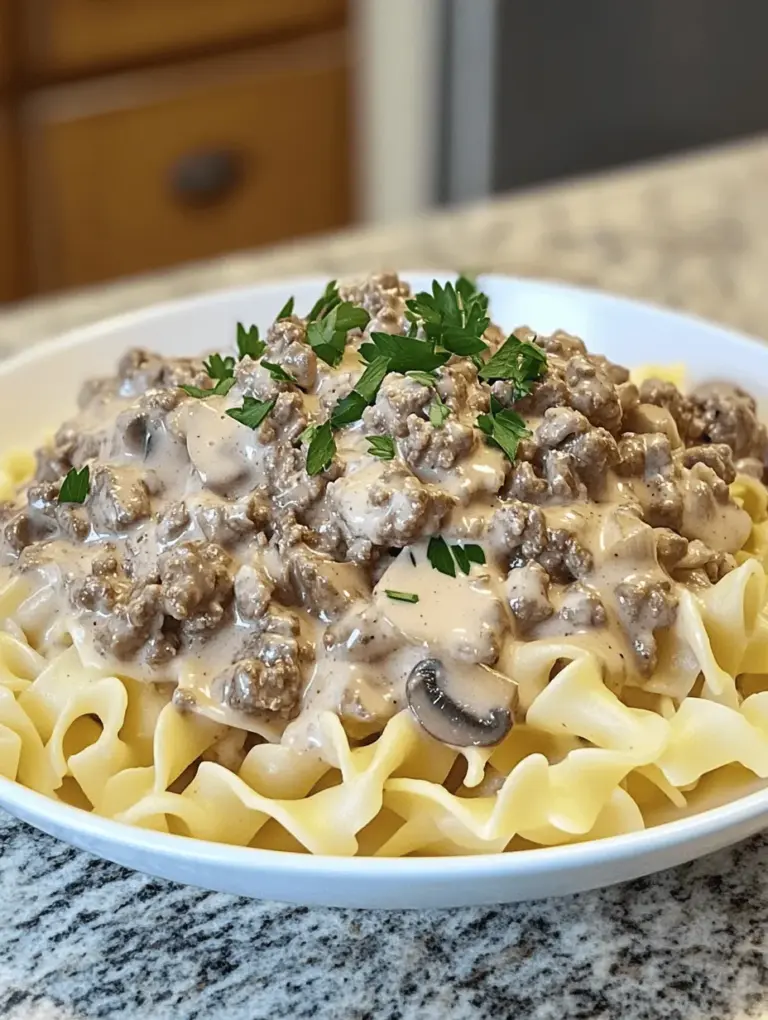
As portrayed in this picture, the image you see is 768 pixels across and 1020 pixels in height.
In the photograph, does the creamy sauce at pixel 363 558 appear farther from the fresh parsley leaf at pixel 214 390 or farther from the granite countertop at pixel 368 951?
the granite countertop at pixel 368 951

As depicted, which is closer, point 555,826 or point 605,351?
point 555,826

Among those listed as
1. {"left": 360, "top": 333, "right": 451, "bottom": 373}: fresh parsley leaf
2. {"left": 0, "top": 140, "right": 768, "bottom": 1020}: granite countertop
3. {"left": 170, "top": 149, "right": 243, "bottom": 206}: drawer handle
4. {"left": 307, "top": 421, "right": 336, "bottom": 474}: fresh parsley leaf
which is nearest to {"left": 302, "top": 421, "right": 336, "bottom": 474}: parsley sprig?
{"left": 307, "top": 421, "right": 336, "bottom": 474}: fresh parsley leaf

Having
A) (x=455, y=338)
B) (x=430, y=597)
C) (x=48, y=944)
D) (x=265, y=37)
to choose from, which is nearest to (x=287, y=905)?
(x=48, y=944)

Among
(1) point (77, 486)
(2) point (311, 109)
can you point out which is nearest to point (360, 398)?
(1) point (77, 486)

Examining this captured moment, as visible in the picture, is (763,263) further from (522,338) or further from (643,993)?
(643,993)

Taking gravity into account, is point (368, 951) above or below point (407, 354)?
below

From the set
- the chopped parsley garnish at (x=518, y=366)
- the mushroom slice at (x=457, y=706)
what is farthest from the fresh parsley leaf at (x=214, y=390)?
the mushroom slice at (x=457, y=706)

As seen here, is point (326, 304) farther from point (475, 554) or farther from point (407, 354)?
point (475, 554)
